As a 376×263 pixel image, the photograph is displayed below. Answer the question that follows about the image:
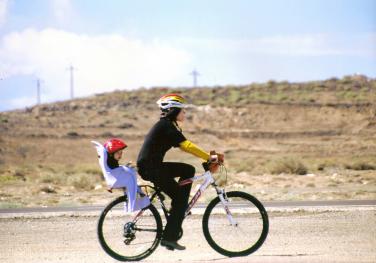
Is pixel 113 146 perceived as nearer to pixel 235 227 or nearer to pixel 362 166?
pixel 235 227

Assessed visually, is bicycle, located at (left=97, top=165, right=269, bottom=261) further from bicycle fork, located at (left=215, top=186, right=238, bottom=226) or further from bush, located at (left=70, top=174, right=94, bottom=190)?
bush, located at (left=70, top=174, right=94, bottom=190)

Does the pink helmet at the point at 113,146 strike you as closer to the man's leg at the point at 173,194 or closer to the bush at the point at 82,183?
the man's leg at the point at 173,194

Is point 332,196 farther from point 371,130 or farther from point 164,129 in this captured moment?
point 371,130

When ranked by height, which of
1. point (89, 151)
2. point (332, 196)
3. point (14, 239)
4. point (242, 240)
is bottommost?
point (89, 151)

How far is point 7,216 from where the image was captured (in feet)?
65.5

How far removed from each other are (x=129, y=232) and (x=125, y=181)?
0.66 m

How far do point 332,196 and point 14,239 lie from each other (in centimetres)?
1485

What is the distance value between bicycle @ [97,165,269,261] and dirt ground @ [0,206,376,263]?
0.22m

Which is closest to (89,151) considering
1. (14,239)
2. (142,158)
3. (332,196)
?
(332,196)

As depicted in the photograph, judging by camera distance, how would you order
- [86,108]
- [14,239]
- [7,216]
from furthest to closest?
1. [86,108]
2. [7,216]
3. [14,239]

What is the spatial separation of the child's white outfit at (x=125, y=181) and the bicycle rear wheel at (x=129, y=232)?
11cm

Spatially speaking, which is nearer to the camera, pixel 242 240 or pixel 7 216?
pixel 242 240

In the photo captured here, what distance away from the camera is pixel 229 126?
76625mm

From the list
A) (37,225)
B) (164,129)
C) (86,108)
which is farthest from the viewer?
(86,108)
